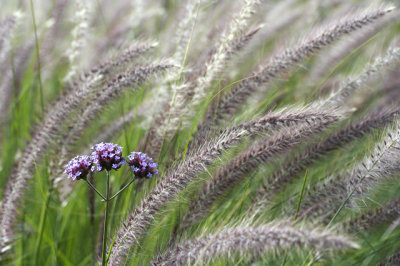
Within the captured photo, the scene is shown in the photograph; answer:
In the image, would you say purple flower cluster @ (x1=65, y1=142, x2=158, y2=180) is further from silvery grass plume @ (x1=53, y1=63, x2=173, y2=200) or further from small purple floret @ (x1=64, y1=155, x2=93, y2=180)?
silvery grass plume @ (x1=53, y1=63, x2=173, y2=200)

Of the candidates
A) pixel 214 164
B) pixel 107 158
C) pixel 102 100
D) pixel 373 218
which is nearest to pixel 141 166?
pixel 107 158

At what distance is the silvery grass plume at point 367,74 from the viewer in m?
2.40

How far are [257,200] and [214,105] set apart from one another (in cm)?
53

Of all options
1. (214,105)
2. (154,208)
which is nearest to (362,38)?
(214,105)

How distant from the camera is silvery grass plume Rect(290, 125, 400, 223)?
1.80 metres

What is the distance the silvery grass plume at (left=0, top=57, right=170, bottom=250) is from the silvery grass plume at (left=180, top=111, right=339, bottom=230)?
563mm

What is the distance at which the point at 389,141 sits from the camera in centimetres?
180

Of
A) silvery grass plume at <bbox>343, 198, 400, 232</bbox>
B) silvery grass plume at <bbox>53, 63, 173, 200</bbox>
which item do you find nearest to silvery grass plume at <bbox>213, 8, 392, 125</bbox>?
silvery grass plume at <bbox>53, 63, 173, 200</bbox>

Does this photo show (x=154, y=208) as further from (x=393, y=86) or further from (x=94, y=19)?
(x=94, y=19)

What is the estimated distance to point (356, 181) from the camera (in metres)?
1.95

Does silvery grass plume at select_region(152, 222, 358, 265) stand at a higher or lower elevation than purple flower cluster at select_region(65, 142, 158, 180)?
lower

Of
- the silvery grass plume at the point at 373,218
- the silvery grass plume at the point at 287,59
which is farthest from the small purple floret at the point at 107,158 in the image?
the silvery grass plume at the point at 373,218

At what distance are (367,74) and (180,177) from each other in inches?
54.4

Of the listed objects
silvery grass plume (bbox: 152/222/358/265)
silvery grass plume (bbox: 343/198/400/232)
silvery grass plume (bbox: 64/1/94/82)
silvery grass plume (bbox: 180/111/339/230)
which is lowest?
silvery grass plume (bbox: 343/198/400/232)
